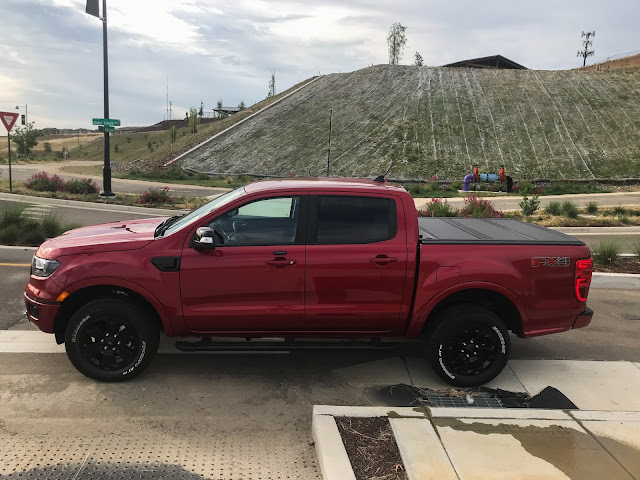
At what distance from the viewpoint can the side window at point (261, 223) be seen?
439cm

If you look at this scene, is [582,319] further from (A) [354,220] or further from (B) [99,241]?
(B) [99,241]

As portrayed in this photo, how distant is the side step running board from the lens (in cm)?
448

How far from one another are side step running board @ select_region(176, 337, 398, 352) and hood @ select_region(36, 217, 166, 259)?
3.35ft

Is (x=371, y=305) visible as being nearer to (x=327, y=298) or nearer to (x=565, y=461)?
(x=327, y=298)

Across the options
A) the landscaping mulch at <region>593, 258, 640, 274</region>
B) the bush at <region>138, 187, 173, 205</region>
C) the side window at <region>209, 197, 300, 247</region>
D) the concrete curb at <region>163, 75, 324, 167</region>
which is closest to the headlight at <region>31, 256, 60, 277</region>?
the side window at <region>209, 197, 300, 247</region>

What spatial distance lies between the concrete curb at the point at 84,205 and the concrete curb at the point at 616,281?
38.9 feet

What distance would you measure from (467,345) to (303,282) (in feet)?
5.35

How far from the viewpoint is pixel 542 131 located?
43.8 m

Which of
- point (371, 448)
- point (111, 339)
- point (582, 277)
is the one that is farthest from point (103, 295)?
point (582, 277)

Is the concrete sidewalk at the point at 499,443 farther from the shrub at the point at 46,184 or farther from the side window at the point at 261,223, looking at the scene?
the shrub at the point at 46,184

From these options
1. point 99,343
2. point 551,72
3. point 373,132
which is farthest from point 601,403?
point 551,72

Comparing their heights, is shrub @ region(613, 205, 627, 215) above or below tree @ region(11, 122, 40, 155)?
below

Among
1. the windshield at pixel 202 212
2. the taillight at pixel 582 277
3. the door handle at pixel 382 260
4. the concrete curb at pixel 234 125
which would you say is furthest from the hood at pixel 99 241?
the concrete curb at pixel 234 125

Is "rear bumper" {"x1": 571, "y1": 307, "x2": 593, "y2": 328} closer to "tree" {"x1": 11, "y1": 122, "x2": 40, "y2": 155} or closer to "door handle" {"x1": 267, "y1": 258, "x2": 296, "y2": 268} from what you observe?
"door handle" {"x1": 267, "y1": 258, "x2": 296, "y2": 268}
